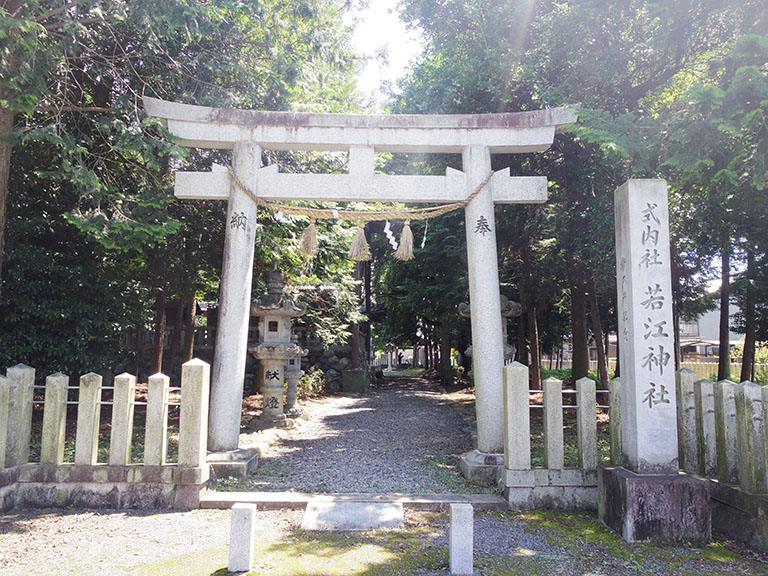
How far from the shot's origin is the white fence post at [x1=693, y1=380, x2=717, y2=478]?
17.4ft

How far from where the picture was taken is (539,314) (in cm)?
1986

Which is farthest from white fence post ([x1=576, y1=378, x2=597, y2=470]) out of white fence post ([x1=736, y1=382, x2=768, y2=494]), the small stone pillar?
the small stone pillar

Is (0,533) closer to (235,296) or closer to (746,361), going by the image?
(235,296)

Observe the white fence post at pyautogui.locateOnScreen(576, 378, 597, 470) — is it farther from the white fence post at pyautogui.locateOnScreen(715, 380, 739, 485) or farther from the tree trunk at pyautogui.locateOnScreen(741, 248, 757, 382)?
the tree trunk at pyautogui.locateOnScreen(741, 248, 757, 382)

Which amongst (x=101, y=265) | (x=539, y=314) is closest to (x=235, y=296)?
(x=101, y=265)

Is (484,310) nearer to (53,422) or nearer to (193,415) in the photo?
(193,415)

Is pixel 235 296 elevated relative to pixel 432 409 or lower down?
elevated

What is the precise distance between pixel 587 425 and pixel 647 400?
87 centimetres

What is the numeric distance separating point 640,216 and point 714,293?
14.4 meters

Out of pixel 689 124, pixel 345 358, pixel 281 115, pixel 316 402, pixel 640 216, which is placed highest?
pixel 281 115

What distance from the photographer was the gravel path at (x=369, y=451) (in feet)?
21.5

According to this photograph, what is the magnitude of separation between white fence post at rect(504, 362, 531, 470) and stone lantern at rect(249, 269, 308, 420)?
596cm

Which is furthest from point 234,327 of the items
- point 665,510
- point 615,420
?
point 665,510

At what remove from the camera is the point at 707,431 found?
210 inches
